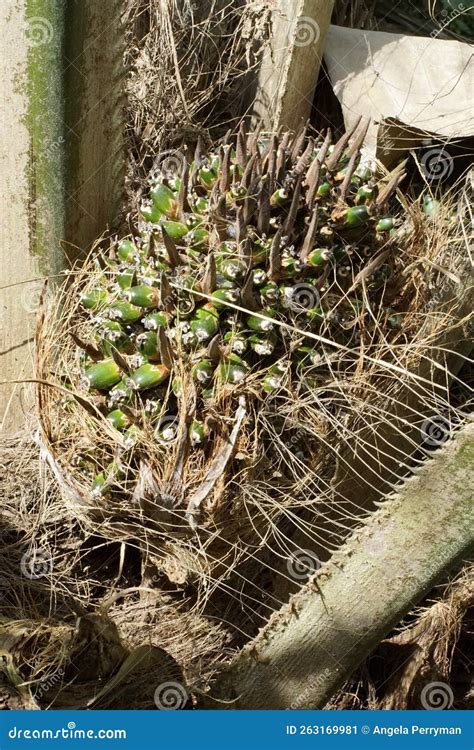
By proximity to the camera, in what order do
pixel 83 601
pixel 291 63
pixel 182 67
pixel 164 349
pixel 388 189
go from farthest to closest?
1. pixel 182 67
2. pixel 291 63
3. pixel 83 601
4. pixel 388 189
5. pixel 164 349

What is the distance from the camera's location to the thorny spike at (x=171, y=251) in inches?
84.6

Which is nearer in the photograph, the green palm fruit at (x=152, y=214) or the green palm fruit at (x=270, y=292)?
the green palm fruit at (x=270, y=292)

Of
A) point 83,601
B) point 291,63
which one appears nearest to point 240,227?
point 291,63

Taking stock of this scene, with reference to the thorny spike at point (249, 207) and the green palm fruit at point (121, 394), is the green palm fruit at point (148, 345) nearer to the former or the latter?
the green palm fruit at point (121, 394)

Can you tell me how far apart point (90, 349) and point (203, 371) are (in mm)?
321

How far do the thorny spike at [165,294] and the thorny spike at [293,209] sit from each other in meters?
0.30

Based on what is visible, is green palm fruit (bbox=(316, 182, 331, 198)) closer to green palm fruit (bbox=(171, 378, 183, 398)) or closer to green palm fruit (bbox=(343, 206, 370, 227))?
green palm fruit (bbox=(343, 206, 370, 227))

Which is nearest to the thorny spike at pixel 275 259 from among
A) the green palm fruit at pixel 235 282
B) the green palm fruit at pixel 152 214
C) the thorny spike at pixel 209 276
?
the green palm fruit at pixel 235 282

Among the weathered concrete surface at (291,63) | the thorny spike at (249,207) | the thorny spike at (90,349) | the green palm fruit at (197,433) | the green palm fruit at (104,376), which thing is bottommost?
the green palm fruit at (197,433)

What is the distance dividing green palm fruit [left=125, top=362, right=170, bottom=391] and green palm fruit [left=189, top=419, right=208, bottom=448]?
0.13 metres

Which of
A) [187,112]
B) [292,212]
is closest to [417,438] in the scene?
[292,212]

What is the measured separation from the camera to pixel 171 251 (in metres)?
2.17

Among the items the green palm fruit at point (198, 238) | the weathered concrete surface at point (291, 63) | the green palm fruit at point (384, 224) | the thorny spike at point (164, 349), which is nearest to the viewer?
the thorny spike at point (164, 349)

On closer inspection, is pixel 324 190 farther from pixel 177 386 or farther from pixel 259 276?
pixel 177 386
